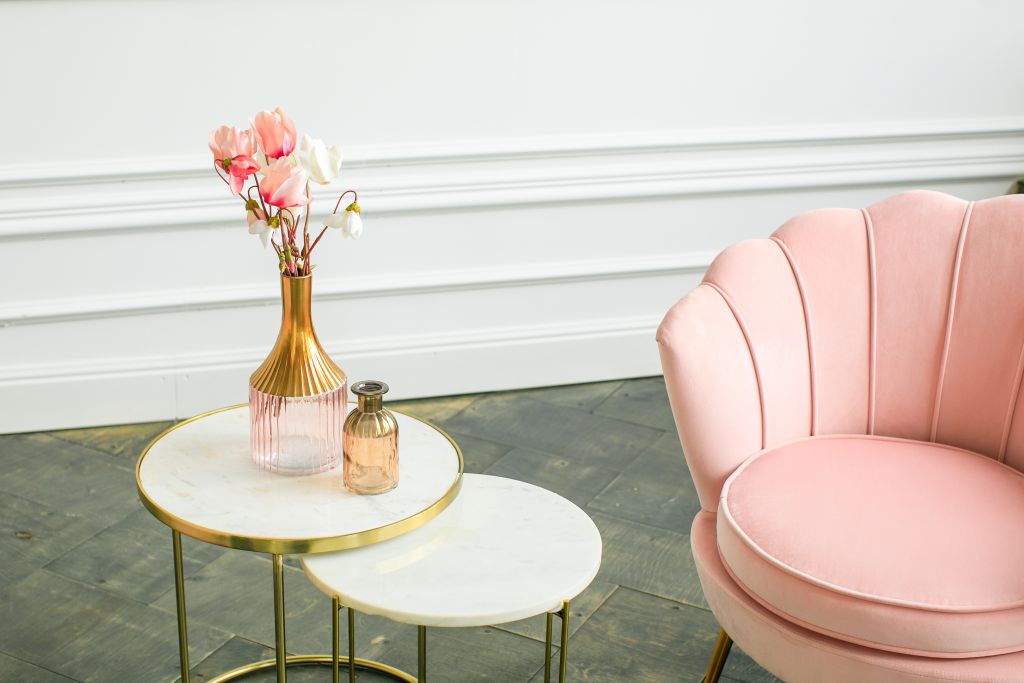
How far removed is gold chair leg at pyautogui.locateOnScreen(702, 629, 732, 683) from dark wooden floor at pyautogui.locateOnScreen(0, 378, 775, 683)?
99mm

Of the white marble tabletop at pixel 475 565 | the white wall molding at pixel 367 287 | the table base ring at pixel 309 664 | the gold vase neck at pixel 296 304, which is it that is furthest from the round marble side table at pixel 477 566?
the white wall molding at pixel 367 287

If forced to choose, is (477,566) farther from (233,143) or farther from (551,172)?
(551,172)

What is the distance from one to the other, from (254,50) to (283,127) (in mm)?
1144

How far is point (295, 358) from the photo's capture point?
1.49 m

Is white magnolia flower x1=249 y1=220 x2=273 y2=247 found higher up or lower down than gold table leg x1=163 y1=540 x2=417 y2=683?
higher up

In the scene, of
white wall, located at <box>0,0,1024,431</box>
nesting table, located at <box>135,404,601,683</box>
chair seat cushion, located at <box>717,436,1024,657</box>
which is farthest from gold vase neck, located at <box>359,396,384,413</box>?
white wall, located at <box>0,0,1024,431</box>

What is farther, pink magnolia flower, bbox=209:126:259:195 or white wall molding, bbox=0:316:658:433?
white wall molding, bbox=0:316:658:433

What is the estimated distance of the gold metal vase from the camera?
1488 millimetres

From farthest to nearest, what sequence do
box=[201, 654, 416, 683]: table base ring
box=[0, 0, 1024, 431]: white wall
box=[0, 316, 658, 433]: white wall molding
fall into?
box=[0, 316, 658, 433]: white wall molding → box=[0, 0, 1024, 431]: white wall → box=[201, 654, 416, 683]: table base ring

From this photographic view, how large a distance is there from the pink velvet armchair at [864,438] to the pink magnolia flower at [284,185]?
1.68 feet

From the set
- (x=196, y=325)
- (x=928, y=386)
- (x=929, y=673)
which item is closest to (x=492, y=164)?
(x=196, y=325)

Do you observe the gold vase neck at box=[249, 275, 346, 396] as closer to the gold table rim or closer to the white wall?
the gold table rim

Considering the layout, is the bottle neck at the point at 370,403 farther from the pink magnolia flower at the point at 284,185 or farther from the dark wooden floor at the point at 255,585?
the dark wooden floor at the point at 255,585

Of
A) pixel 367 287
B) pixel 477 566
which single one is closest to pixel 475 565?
pixel 477 566
